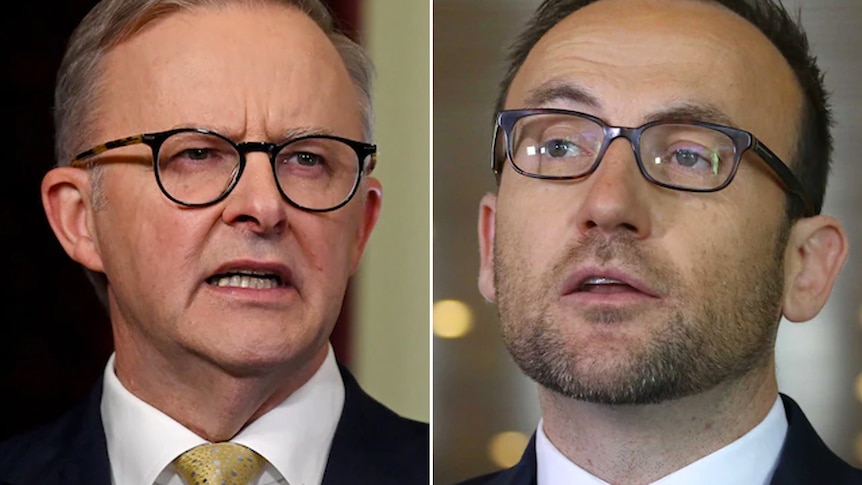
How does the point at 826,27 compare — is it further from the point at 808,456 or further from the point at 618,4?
the point at 808,456

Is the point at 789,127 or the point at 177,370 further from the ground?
Result: the point at 789,127

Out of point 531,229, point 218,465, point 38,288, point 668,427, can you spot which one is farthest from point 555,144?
point 38,288

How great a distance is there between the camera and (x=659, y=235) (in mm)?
1479

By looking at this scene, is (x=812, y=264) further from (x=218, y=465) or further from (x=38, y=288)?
(x=38, y=288)

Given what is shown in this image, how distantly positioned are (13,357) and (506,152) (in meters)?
0.77

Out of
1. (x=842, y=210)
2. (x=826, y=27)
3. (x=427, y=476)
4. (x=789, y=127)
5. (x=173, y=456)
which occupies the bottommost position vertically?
(x=427, y=476)

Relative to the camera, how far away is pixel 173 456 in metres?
1.56

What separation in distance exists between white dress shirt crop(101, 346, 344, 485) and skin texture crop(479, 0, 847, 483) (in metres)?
0.32

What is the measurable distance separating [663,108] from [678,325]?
28 cm

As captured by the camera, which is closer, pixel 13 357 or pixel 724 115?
pixel 724 115

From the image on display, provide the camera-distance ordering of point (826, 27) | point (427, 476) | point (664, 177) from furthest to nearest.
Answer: point (427, 476) < point (826, 27) < point (664, 177)

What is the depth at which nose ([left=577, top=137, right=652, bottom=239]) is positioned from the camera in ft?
4.83

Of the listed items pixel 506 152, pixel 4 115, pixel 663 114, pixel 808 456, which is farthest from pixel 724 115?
pixel 4 115

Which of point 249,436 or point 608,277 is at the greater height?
point 608,277
